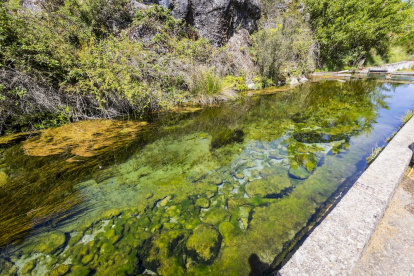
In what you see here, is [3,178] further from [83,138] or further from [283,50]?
[283,50]

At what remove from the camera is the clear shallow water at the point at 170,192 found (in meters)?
1.38

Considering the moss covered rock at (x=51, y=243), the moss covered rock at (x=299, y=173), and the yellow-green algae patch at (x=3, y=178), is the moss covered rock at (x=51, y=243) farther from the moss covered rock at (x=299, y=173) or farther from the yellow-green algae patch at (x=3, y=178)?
the moss covered rock at (x=299, y=173)

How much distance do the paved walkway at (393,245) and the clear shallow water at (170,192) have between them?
1.62 ft

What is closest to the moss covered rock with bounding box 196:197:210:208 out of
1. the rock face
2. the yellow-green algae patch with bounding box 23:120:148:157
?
the yellow-green algae patch with bounding box 23:120:148:157

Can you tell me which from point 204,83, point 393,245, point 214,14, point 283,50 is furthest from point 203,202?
point 214,14

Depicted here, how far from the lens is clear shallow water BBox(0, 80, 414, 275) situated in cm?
138

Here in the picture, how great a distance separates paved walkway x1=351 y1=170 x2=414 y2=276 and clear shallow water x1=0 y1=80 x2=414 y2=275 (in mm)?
494

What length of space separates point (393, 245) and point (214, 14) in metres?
10.6

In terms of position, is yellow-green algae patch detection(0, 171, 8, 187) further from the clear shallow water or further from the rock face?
the rock face

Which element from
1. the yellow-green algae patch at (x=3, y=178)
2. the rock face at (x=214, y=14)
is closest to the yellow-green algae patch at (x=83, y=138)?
the yellow-green algae patch at (x=3, y=178)

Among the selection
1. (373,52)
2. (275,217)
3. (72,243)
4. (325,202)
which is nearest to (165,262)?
(72,243)

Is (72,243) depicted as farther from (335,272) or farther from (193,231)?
(335,272)

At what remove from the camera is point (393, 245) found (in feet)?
3.62

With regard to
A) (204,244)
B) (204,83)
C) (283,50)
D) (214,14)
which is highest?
(214,14)
